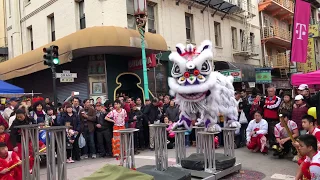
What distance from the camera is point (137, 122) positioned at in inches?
373

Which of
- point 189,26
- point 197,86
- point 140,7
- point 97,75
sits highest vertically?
point 189,26

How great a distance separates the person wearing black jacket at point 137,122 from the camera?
9.38 metres

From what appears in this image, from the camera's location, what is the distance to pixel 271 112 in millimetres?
8508

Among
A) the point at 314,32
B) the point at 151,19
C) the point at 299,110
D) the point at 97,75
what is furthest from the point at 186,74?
the point at 314,32

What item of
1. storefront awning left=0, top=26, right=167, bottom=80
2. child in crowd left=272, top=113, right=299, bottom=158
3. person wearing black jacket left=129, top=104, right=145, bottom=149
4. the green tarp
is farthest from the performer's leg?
storefront awning left=0, top=26, right=167, bottom=80

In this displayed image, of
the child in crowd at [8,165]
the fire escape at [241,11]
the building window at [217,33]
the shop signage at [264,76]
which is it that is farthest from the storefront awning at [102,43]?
the shop signage at [264,76]

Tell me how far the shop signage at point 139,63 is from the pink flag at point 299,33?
18.7ft

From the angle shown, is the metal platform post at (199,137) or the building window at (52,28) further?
the building window at (52,28)

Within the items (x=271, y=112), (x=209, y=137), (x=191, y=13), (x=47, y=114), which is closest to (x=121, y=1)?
(x=191, y=13)

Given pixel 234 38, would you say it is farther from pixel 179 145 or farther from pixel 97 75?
pixel 179 145

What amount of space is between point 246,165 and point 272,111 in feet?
6.52

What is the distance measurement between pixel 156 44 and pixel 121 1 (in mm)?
2572

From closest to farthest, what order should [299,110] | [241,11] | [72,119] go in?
[299,110], [72,119], [241,11]

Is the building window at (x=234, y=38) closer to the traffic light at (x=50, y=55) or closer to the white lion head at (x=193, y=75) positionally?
the traffic light at (x=50, y=55)
